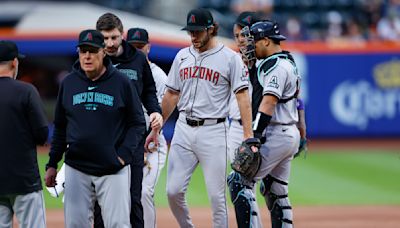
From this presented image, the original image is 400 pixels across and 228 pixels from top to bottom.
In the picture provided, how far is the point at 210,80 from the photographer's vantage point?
25.7 ft

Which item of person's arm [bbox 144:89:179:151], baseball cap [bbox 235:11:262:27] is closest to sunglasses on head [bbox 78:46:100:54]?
person's arm [bbox 144:89:179:151]

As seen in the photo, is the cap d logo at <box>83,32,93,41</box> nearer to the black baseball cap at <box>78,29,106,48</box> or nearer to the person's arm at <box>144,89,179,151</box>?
the black baseball cap at <box>78,29,106,48</box>

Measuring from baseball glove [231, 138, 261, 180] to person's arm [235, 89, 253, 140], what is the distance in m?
0.14

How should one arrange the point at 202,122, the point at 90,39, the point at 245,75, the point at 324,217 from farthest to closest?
the point at 324,217
the point at 202,122
the point at 245,75
the point at 90,39

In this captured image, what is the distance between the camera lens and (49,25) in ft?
66.4

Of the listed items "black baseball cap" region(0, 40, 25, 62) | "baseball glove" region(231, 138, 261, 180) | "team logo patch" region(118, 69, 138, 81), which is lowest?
"baseball glove" region(231, 138, 261, 180)

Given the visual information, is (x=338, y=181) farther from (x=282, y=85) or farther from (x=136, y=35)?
(x=282, y=85)

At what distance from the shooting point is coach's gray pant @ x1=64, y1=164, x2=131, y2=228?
6.46 metres

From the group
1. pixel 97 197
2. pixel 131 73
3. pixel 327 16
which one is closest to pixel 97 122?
pixel 97 197

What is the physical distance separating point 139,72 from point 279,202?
1.74 meters

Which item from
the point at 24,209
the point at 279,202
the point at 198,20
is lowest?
the point at 279,202

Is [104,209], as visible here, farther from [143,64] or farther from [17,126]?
[143,64]

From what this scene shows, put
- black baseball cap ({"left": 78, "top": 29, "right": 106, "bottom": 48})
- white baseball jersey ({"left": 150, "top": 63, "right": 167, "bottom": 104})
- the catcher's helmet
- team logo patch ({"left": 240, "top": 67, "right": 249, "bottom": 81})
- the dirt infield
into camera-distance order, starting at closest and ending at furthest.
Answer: black baseball cap ({"left": 78, "top": 29, "right": 106, "bottom": 48}) < the catcher's helmet < team logo patch ({"left": 240, "top": 67, "right": 249, "bottom": 81}) < white baseball jersey ({"left": 150, "top": 63, "right": 167, "bottom": 104}) < the dirt infield

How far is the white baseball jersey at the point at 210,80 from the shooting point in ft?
25.6
